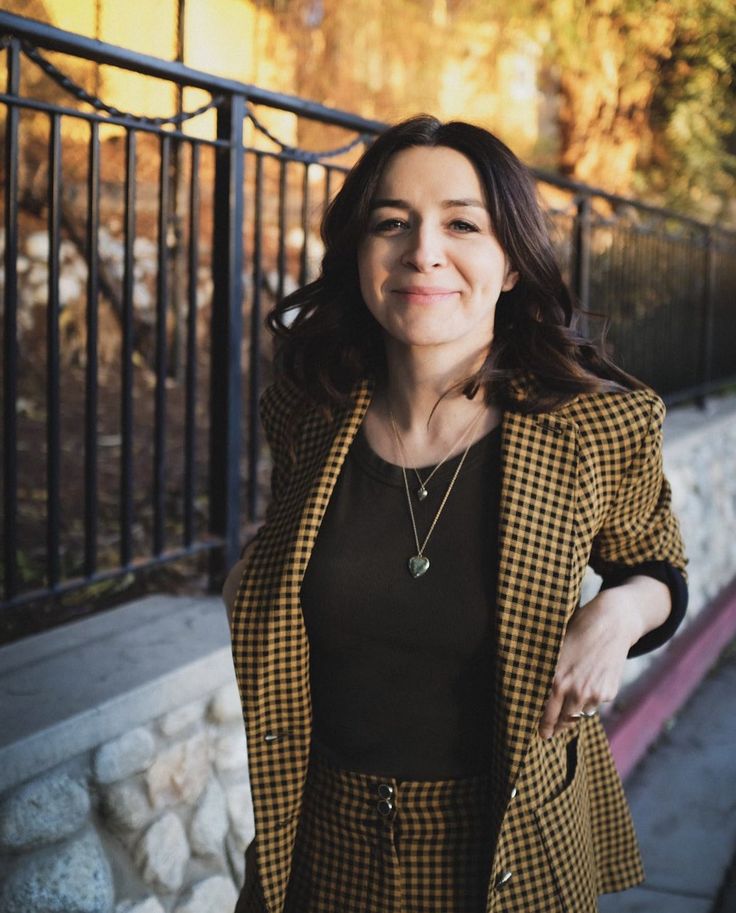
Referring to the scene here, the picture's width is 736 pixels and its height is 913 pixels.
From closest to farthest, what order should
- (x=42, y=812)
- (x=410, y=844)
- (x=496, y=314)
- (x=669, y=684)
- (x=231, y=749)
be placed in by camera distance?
(x=410, y=844) < (x=496, y=314) < (x=42, y=812) < (x=231, y=749) < (x=669, y=684)

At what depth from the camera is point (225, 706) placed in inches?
108

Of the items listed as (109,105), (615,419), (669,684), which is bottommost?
(669,684)

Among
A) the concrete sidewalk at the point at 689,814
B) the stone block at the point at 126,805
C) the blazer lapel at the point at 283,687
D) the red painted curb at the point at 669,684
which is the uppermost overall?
the blazer lapel at the point at 283,687

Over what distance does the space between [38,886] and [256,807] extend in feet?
2.09

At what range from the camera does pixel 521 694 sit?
171cm

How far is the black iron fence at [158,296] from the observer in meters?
2.70

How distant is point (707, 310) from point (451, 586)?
6.99m

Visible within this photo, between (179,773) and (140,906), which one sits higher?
(179,773)

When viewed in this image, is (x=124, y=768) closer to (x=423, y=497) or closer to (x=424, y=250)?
(x=423, y=497)

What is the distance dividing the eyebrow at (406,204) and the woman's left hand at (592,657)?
0.67 m

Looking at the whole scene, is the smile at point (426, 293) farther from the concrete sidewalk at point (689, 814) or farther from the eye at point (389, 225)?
the concrete sidewalk at point (689, 814)

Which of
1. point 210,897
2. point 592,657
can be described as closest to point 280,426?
point 592,657

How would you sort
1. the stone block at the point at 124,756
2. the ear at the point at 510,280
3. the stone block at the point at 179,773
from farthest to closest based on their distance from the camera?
the stone block at the point at 179,773, the stone block at the point at 124,756, the ear at the point at 510,280

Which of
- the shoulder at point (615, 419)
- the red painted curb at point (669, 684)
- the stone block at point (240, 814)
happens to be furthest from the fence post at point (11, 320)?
the red painted curb at point (669, 684)
